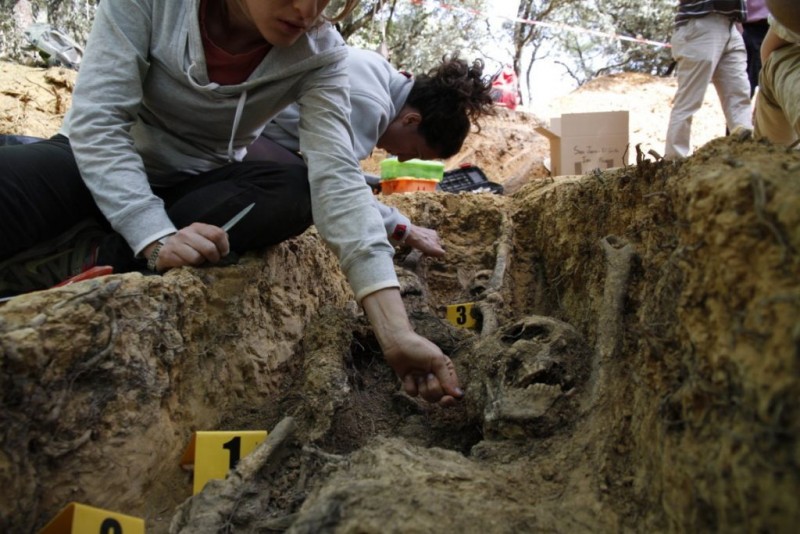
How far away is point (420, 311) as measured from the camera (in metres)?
2.39

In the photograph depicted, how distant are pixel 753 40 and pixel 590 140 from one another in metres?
1.37

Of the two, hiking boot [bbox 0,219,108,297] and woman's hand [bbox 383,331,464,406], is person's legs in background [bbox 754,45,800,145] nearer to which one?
woman's hand [bbox 383,331,464,406]

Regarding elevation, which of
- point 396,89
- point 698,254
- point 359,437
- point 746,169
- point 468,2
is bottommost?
point 359,437

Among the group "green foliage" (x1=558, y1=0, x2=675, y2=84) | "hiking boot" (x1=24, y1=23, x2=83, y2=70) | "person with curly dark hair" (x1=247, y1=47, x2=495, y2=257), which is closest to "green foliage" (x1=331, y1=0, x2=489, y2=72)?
"green foliage" (x1=558, y1=0, x2=675, y2=84)

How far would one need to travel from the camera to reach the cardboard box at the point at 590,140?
482cm

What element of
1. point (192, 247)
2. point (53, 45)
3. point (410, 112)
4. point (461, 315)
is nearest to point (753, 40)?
point (410, 112)

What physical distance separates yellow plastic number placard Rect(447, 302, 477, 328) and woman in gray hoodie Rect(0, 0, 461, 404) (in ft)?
2.76

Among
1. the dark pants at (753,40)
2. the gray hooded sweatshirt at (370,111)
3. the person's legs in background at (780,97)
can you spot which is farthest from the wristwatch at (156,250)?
the dark pants at (753,40)

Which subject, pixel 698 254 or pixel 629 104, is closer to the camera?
pixel 698 254

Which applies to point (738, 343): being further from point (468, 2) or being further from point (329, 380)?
point (468, 2)

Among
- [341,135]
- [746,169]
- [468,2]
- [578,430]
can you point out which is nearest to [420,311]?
[341,135]

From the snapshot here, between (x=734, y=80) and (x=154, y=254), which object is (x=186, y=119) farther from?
(x=734, y=80)

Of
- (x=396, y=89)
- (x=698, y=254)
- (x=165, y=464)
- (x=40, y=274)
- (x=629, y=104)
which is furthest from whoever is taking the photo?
(x=629, y=104)

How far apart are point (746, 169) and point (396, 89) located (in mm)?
2521
